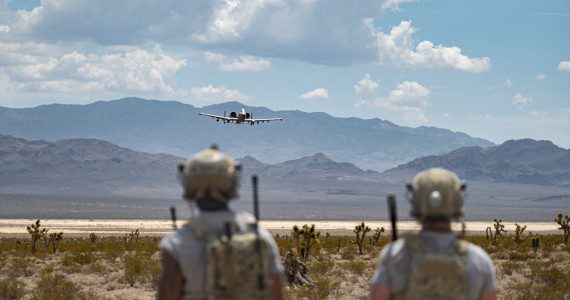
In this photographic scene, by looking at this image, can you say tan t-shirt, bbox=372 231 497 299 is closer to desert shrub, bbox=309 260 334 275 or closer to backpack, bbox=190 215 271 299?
backpack, bbox=190 215 271 299

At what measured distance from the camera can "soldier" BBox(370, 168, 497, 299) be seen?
4516 mm

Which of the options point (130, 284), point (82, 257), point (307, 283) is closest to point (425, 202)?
point (307, 283)

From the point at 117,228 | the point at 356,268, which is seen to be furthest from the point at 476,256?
the point at 117,228

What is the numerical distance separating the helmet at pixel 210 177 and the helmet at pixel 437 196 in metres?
1.09

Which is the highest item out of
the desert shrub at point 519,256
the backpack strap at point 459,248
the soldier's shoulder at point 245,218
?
the soldier's shoulder at point 245,218

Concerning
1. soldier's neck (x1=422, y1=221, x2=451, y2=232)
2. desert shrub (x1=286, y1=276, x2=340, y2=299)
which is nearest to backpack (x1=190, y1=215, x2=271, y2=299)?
soldier's neck (x1=422, y1=221, x2=451, y2=232)

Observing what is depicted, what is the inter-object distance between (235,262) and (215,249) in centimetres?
14

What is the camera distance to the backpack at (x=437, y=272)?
4.50 meters

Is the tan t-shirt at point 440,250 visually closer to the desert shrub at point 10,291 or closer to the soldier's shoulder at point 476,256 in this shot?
the soldier's shoulder at point 476,256

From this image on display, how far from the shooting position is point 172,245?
4480 millimetres

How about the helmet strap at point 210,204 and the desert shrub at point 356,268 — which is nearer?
the helmet strap at point 210,204

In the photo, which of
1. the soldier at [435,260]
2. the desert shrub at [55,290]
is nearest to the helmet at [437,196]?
the soldier at [435,260]

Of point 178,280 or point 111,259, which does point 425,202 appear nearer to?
point 178,280

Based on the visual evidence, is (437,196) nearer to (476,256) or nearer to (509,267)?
(476,256)
